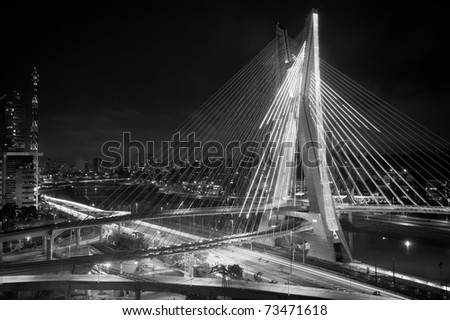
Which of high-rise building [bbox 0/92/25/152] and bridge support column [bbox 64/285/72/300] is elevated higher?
high-rise building [bbox 0/92/25/152]

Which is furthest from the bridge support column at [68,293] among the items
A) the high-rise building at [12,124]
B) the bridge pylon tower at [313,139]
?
the high-rise building at [12,124]

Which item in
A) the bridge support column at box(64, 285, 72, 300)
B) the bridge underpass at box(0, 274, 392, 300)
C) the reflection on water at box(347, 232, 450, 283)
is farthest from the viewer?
the reflection on water at box(347, 232, 450, 283)

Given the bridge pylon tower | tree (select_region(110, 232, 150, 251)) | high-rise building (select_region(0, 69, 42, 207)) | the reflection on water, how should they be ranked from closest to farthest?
the bridge pylon tower, the reflection on water, tree (select_region(110, 232, 150, 251)), high-rise building (select_region(0, 69, 42, 207))

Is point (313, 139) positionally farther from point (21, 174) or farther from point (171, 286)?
point (21, 174)

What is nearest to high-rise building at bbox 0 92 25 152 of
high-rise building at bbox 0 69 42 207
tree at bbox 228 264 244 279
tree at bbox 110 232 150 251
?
high-rise building at bbox 0 69 42 207

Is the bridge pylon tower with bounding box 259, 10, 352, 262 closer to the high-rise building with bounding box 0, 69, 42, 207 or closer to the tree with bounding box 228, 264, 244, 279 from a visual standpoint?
the tree with bounding box 228, 264, 244, 279

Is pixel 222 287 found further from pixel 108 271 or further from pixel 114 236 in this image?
pixel 114 236

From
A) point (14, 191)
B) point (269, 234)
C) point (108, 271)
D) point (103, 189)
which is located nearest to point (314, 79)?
point (269, 234)

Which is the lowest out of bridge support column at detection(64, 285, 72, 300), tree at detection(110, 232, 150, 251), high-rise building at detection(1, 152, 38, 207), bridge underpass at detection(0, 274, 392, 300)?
tree at detection(110, 232, 150, 251)
